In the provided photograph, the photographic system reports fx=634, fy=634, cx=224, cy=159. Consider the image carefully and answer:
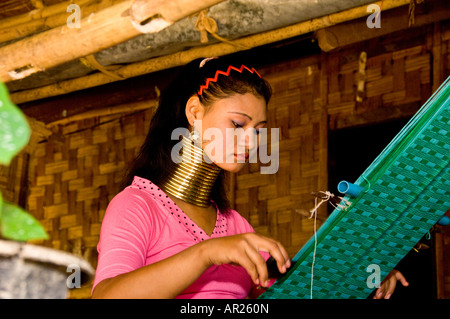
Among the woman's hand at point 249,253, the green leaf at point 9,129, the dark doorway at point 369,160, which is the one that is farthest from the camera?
the dark doorway at point 369,160

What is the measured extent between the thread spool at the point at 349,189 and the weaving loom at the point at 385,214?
0.5 inches

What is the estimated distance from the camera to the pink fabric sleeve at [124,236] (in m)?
1.21

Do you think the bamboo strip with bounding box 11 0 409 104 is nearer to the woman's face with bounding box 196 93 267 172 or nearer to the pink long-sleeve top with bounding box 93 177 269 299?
the woman's face with bounding box 196 93 267 172

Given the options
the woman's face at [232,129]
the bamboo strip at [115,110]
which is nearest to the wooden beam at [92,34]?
the woman's face at [232,129]

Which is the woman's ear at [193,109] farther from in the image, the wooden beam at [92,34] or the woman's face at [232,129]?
the wooden beam at [92,34]

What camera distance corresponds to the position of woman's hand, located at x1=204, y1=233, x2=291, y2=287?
1.05m

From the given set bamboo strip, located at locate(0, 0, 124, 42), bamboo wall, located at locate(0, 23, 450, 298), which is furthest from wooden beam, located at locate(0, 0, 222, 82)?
bamboo wall, located at locate(0, 23, 450, 298)

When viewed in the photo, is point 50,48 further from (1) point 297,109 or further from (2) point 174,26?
(1) point 297,109

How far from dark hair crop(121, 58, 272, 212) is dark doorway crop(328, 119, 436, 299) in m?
1.29

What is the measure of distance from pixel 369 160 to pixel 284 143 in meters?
0.42

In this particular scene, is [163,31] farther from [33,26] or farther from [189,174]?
[189,174]

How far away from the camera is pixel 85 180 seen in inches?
136

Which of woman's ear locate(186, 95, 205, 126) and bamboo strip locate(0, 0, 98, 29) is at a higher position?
bamboo strip locate(0, 0, 98, 29)
